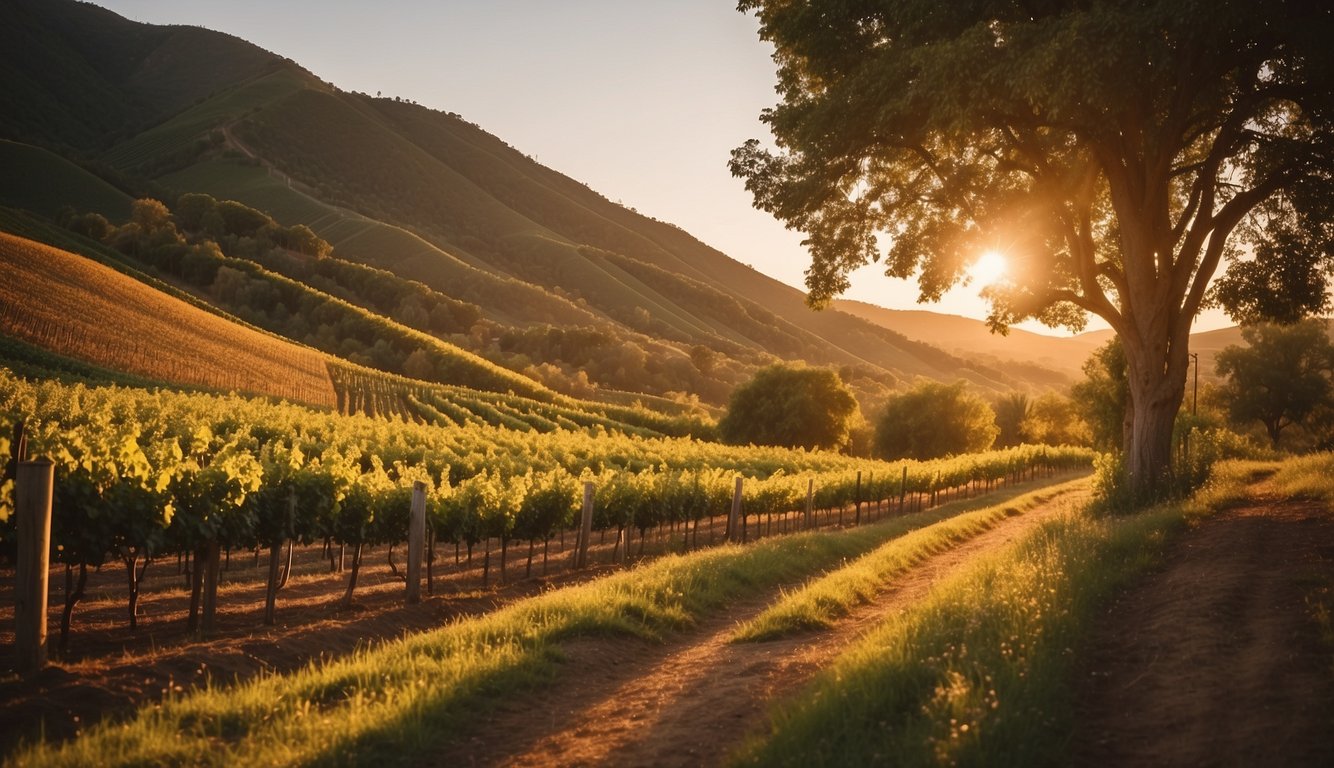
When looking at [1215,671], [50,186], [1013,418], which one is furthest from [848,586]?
[50,186]

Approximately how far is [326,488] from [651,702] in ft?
31.0

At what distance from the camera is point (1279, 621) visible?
21.1ft

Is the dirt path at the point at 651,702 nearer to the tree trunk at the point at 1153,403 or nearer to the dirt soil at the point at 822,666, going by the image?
the dirt soil at the point at 822,666

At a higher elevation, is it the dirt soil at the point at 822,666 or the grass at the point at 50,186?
the grass at the point at 50,186

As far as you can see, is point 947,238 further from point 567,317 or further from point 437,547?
point 567,317

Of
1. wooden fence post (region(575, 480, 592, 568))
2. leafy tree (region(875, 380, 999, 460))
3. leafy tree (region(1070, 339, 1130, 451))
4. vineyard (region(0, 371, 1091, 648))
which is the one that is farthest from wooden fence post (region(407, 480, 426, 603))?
leafy tree (region(875, 380, 999, 460))

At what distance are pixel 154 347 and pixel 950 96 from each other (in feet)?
186

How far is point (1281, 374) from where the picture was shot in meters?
55.5

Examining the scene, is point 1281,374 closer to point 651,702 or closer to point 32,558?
point 651,702

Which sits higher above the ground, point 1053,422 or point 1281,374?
point 1281,374

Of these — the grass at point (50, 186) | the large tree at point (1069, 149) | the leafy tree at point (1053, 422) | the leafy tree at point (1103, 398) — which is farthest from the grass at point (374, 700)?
the grass at point (50, 186)

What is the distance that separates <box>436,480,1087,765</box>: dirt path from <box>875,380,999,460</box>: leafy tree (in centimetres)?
6562

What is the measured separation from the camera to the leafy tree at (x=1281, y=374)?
54.8 metres

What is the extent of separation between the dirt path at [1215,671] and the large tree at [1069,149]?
703 cm
